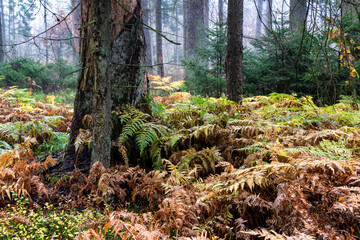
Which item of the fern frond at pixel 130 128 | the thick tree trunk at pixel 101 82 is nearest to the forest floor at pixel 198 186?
the fern frond at pixel 130 128

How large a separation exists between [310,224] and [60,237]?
1.80 metres

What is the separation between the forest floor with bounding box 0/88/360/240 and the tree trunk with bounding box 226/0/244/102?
142 cm

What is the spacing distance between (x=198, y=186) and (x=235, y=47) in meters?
3.72

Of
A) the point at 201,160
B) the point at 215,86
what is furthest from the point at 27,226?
the point at 215,86

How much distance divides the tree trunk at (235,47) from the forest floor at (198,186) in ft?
4.65

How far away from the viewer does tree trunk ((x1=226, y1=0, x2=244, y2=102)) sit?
5.11 m

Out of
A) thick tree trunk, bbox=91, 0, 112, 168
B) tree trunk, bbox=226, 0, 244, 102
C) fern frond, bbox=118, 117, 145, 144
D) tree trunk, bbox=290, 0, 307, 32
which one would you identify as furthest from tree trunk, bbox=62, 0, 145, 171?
tree trunk, bbox=226, 0, 244, 102

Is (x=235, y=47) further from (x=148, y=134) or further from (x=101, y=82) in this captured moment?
(x=101, y=82)

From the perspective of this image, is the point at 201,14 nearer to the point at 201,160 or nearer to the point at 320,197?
the point at 201,160

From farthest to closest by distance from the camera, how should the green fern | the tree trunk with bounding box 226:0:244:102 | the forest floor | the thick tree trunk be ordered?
the tree trunk with bounding box 226:0:244:102, the green fern, the thick tree trunk, the forest floor

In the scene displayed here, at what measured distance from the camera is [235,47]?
5105mm

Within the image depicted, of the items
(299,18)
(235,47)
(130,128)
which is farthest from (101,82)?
(235,47)

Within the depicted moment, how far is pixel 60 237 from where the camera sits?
1758mm

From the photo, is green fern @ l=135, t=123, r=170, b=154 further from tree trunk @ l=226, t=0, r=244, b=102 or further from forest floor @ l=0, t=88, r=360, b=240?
tree trunk @ l=226, t=0, r=244, b=102
